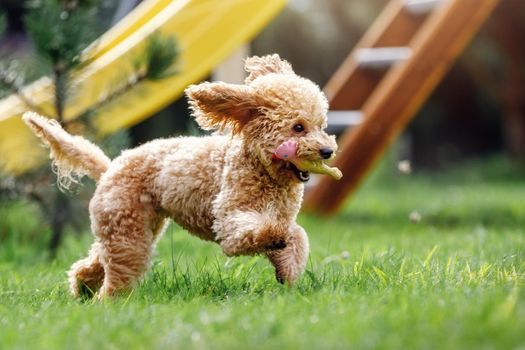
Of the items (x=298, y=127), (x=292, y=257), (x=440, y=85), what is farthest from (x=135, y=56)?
(x=440, y=85)

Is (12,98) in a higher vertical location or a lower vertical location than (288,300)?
higher

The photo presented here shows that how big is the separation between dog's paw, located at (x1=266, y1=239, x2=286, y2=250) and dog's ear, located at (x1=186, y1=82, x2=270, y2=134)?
43 centimetres

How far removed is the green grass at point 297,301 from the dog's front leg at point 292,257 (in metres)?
0.05

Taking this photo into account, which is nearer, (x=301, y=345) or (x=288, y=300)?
(x=301, y=345)

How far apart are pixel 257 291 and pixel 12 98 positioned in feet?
6.73

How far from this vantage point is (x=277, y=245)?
8.32ft

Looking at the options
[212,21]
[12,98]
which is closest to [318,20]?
[212,21]

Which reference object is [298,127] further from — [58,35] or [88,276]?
[58,35]

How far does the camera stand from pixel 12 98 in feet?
13.9

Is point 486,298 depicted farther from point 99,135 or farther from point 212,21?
point 212,21

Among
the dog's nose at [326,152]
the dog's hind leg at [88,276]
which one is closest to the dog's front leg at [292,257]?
the dog's nose at [326,152]

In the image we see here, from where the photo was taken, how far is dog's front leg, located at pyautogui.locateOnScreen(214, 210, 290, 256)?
2.51m

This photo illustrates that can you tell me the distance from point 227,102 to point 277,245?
1.61ft

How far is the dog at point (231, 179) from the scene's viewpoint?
262 centimetres
